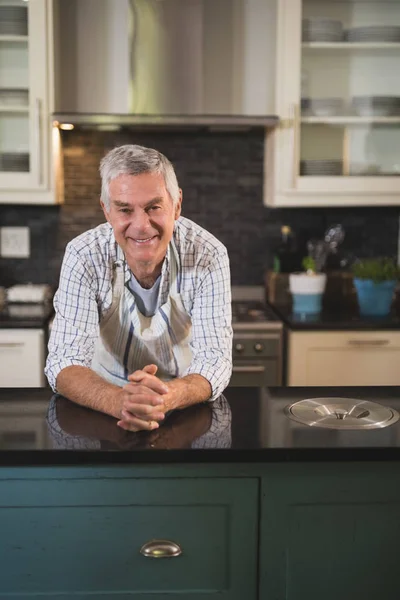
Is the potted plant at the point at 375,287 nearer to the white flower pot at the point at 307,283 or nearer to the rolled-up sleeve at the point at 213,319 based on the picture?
the white flower pot at the point at 307,283

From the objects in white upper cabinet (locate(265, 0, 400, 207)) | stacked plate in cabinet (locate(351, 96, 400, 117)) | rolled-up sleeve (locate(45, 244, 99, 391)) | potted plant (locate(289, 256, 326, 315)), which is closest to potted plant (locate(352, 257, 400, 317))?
potted plant (locate(289, 256, 326, 315))

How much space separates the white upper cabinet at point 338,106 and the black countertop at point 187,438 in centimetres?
200

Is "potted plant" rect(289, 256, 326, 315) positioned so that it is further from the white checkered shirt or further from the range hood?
the white checkered shirt

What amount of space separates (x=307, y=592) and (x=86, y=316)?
2.95 feet

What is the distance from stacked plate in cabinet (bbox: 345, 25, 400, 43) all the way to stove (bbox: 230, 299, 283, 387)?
1447 millimetres

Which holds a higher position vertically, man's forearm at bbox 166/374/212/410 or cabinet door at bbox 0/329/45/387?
man's forearm at bbox 166/374/212/410

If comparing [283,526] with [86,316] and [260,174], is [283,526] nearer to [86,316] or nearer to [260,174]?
[86,316]

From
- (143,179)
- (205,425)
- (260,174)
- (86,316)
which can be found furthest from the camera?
(260,174)

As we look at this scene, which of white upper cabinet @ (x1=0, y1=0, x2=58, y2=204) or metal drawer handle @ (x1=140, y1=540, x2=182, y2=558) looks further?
white upper cabinet @ (x1=0, y1=0, x2=58, y2=204)

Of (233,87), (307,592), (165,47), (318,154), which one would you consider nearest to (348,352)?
(318,154)

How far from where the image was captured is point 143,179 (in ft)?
6.31

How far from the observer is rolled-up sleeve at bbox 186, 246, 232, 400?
2.06 metres

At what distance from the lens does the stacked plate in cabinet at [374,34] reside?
148 inches

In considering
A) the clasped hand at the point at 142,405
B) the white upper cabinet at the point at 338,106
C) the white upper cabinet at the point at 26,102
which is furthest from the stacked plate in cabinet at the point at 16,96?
the clasped hand at the point at 142,405
